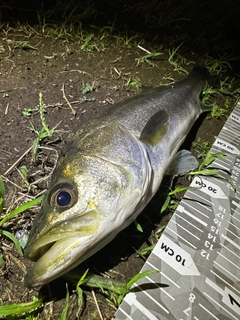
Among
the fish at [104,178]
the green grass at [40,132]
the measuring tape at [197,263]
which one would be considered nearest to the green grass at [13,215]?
the fish at [104,178]

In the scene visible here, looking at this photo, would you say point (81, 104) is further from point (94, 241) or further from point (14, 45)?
point (94, 241)

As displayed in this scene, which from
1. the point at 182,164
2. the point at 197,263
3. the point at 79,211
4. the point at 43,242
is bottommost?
the point at 197,263

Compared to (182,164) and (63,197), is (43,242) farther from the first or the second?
(182,164)

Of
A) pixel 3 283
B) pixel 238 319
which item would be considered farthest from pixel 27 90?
pixel 238 319

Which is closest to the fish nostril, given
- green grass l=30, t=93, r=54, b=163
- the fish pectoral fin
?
green grass l=30, t=93, r=54, b=163

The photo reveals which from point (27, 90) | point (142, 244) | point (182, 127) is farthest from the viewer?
point (27, 90)

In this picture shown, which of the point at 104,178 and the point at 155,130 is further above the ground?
the point at 155,130

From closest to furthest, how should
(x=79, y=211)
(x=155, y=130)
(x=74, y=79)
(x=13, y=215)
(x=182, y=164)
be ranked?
(x=79, y=211), (x=13, y=215), (x=155, y=130), (x=182, y=164), (x=74, y=79)

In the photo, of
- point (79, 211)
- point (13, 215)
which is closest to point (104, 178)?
point (79, 211)
